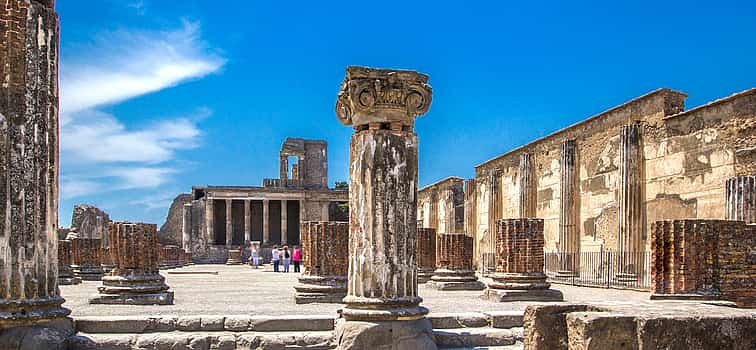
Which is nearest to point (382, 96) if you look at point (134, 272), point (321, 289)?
point (321, 289)

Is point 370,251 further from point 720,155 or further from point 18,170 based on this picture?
point 720,155

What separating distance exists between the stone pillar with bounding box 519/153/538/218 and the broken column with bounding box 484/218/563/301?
12.4 meters

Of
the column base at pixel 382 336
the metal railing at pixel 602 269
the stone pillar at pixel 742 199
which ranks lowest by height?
the metal railing at pixel 602 269

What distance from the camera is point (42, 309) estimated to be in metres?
6.89

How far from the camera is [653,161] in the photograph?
18.6m

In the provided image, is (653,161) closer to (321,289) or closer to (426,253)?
(426,253)

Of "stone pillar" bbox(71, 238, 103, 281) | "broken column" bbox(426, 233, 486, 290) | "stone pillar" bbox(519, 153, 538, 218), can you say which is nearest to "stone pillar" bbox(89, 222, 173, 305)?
"broken column" bbox(426, 233, 486, 290)

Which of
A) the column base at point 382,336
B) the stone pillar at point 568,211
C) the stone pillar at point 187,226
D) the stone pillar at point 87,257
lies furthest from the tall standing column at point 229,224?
the column base at point 382,336

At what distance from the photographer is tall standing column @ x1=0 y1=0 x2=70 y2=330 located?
6.73 meters

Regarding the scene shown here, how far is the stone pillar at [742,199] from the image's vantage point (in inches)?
506

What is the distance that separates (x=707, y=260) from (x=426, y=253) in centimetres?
981

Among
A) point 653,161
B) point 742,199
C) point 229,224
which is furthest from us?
point 229,224

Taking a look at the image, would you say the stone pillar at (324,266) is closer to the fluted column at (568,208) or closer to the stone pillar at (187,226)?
the fluted column at (568,208)

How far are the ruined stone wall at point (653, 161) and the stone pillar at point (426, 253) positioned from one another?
5.67 m
